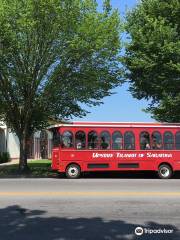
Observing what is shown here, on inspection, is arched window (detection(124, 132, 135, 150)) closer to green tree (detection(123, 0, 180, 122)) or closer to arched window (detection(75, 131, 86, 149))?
arched window (detection(75, 131, 86, 149))

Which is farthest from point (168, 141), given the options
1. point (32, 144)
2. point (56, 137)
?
point (32, 144)

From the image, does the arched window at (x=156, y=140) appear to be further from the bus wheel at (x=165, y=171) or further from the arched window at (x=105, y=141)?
the arched window at (x=105, y=141)

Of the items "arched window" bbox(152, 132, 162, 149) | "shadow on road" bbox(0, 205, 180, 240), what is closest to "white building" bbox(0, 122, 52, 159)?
"arched window" bbox(152, 132, 162, 149)

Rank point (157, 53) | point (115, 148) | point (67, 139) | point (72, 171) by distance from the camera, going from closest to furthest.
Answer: point (72, 171), point (67, 139), point (115, 148), point (157, 53)

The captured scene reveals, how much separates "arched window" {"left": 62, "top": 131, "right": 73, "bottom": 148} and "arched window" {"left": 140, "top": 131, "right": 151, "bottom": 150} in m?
3.49

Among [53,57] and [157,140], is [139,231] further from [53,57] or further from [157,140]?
[53,57]

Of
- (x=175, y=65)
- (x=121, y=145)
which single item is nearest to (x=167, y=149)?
(x=121, y=145)

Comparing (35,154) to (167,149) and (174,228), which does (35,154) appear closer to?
(167,149)

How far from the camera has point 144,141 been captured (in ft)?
87.4

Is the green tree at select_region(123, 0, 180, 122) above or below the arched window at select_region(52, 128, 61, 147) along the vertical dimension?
above

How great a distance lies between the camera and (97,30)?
2692cm

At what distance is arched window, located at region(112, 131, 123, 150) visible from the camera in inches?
1040

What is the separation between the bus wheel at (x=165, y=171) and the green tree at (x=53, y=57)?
5.80 metres

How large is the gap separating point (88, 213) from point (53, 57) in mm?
16604
